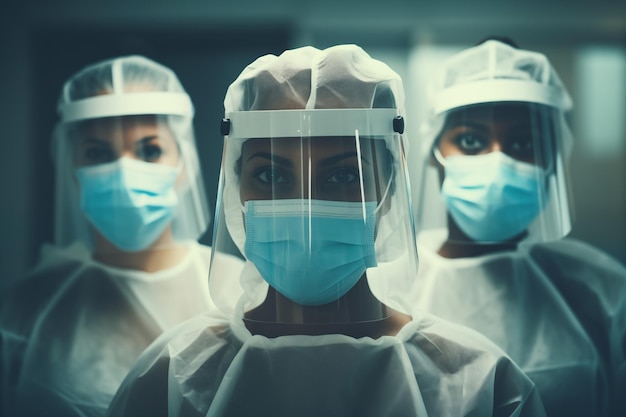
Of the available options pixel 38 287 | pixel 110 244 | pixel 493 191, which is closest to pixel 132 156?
pixel 110 244

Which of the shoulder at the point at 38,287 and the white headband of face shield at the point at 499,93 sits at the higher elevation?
the white headband of face shield at the point at 499,93

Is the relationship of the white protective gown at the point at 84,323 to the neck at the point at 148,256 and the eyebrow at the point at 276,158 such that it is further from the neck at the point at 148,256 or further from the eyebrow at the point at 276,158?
the eyebrow at the point at 276,158

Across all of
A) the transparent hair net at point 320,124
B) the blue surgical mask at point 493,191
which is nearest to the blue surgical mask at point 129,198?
the transparent hair net at point 320,124

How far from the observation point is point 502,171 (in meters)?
1.60

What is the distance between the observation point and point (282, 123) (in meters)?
1.18

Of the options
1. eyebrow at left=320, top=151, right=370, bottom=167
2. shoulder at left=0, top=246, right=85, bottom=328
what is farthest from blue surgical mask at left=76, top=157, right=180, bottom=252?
eyebrow at left=320, top=151, right=370, bottom=167

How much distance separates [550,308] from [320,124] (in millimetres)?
972

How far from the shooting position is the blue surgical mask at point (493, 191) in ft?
5.27

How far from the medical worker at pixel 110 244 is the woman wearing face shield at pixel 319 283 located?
1.34ft

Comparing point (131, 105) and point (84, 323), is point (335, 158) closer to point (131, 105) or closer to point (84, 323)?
point (131, 105)

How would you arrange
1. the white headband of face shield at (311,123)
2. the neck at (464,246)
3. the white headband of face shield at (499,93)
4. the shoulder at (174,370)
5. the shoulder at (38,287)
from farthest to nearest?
1. the shoulder at (38,287)
2. the neck at (464,246)
3. the white headband of face shield at (499,93)
4. the shoulder at (174,370)
5. the white headband of face shield at (311,123)

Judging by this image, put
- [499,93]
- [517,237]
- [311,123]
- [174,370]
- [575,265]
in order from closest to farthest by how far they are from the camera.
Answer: [311,123] < [174,370] < [499,93] < [517,237] < [575,265]

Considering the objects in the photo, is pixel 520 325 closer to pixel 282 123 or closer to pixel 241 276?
pixel 241 276

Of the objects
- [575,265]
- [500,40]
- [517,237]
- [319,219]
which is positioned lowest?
[575,265]
